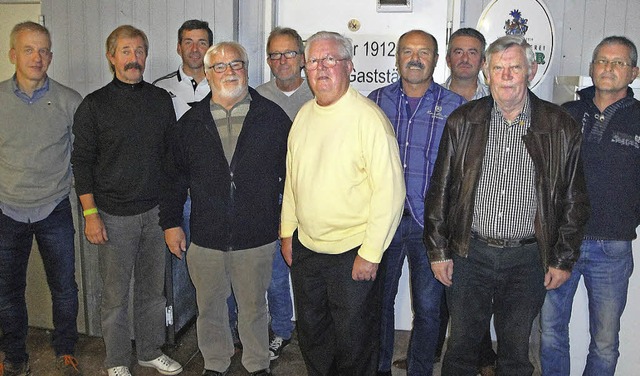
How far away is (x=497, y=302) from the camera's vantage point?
2.36 m

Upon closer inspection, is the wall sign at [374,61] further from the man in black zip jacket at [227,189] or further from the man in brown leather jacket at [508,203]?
the man in brown leather jacket at [508,203]

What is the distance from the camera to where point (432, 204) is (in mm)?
2383

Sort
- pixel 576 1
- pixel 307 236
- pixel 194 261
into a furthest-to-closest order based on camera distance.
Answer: pixel 576 1
pixel 194 261
pixel 307 236

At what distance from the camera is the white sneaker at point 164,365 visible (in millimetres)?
3086

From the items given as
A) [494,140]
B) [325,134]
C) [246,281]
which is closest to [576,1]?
[494,140]

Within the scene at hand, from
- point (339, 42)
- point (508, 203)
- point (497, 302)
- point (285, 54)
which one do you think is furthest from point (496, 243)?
point (285, 54)

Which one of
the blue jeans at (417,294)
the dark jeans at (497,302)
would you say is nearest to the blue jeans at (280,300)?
the blue jeans at (417,294)

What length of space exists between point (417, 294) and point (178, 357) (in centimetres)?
145

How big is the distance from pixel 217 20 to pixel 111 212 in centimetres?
167

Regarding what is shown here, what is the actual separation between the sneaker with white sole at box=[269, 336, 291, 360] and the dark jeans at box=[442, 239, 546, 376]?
3.72ft

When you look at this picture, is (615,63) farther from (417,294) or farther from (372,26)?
(372,26)

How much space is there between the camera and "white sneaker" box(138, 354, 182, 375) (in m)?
3.09

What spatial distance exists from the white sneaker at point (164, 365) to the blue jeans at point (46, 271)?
0.43m

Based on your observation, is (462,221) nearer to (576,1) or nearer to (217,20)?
(576,1)
